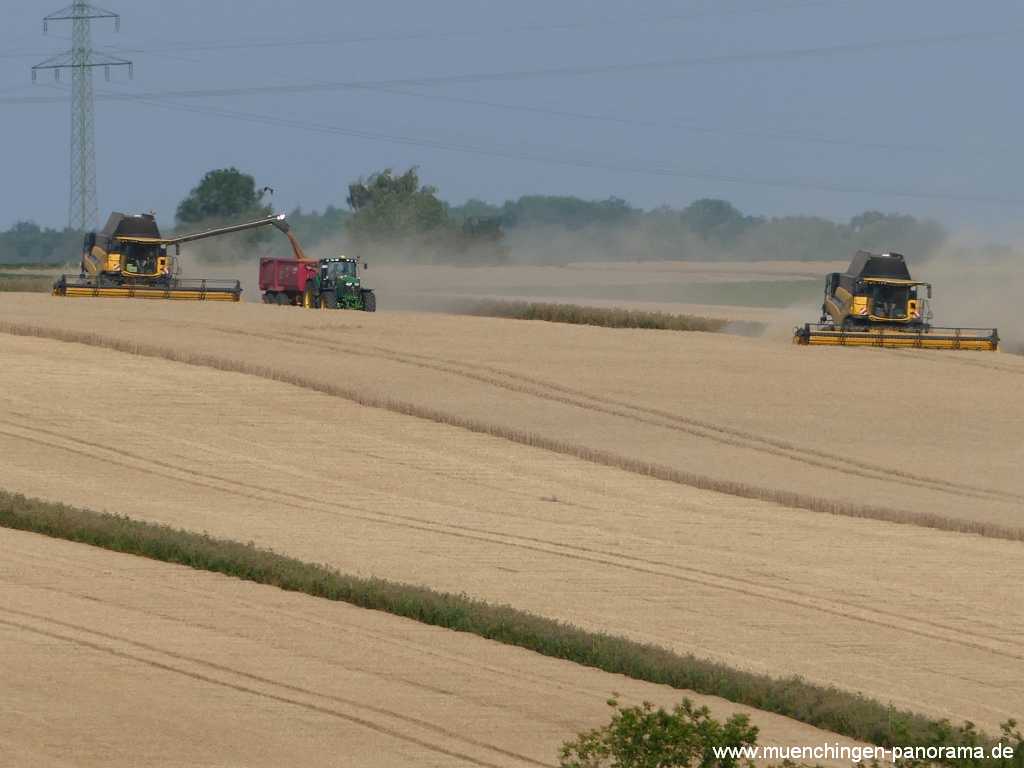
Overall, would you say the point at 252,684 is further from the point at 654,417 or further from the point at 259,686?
the point at 654,417

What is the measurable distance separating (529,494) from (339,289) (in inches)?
1396

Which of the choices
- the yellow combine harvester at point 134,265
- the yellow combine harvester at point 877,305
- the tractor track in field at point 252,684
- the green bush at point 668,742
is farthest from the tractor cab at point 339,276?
the green bush at point 668,742

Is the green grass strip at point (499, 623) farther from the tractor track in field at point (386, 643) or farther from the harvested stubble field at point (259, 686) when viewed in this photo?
the tractor track in field at point (386, 643)

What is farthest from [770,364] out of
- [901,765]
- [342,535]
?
[901,765]

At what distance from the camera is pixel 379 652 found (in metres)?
16.2

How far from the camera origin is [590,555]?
72.2ft

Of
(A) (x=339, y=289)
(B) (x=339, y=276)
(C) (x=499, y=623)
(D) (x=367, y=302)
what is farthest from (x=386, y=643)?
(B) (x=339, y=276)

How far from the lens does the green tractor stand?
6131 centimetres

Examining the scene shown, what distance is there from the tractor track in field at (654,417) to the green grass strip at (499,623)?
42.2ft

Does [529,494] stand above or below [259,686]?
below

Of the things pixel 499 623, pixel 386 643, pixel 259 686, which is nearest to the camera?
pixel 259 686

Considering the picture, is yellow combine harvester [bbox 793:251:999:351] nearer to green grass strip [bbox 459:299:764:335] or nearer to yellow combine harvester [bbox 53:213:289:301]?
green grass strip [bbox 459:299:764:335]

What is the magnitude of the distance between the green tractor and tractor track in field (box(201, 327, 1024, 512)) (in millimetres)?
13691

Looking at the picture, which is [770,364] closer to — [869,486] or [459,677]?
[869,486]
